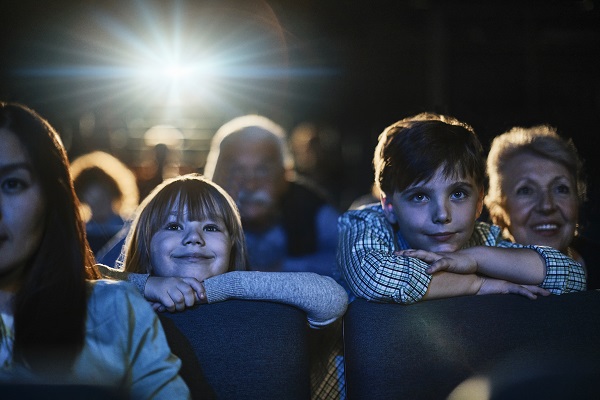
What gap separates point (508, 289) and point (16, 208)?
1189 mm

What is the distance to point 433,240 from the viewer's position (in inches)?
69.4

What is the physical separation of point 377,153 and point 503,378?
95 cm

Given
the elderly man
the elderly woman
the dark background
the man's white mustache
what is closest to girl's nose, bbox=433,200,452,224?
the elderly woman

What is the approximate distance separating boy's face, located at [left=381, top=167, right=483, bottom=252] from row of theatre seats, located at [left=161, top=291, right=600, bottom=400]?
0.73 feet

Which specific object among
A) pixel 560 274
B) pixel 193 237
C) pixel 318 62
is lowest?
pixel 560 274

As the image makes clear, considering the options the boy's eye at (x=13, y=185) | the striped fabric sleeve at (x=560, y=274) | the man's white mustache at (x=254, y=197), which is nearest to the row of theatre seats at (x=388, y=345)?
the striped fabric sleeve at (x=560, y=274)

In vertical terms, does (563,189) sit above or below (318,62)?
below

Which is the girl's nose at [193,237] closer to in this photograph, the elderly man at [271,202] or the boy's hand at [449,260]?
the boy's hand at [449,260]

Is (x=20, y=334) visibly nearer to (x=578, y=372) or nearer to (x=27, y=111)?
(x=27, y=111)

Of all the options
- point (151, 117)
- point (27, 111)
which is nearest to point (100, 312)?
point (27, 111)

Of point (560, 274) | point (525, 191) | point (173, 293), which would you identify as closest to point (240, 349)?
point (173, 293)

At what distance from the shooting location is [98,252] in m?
2.61

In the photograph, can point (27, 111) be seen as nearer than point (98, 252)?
Yes

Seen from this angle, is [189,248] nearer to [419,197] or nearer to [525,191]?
[419,197]
